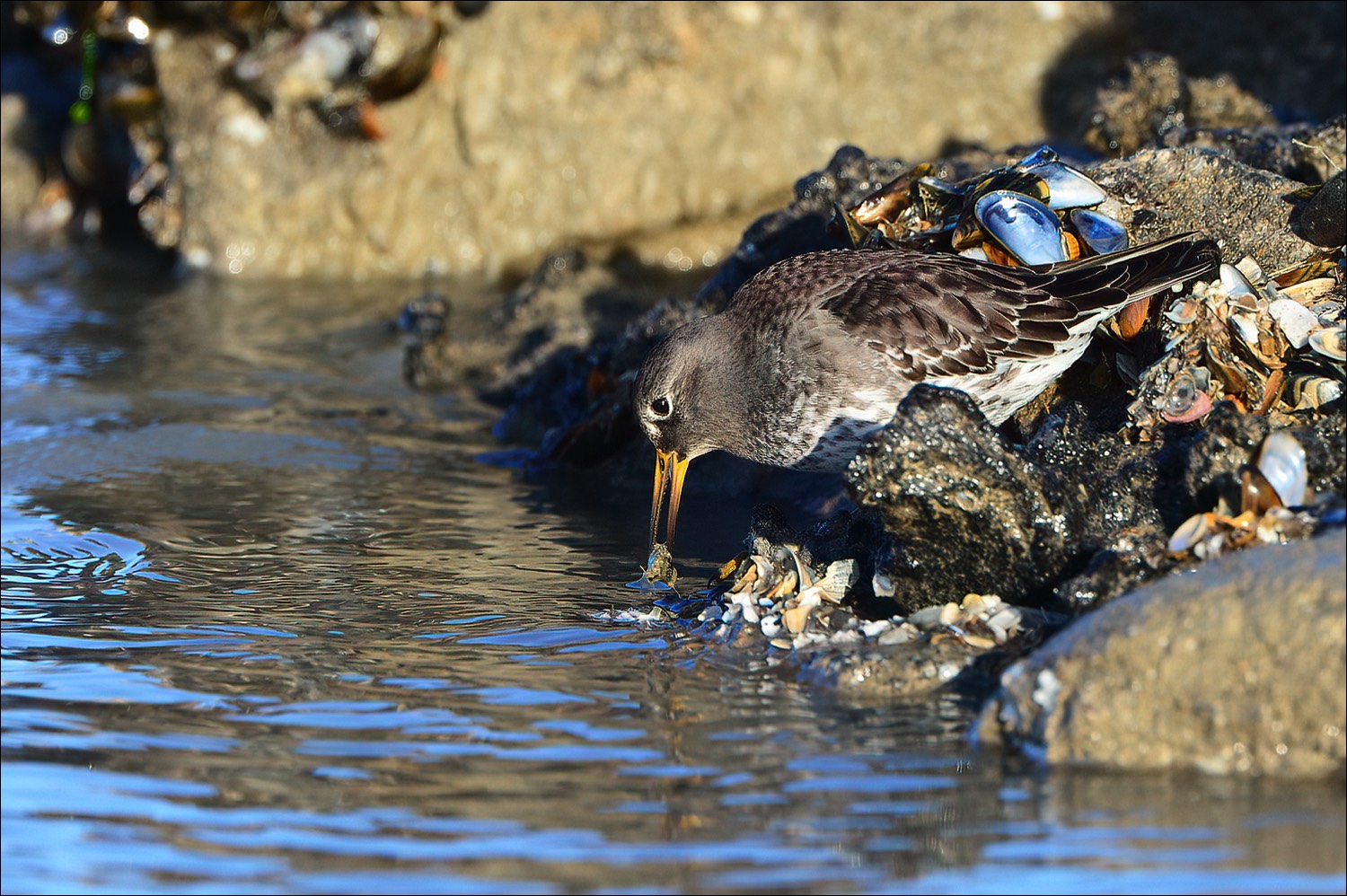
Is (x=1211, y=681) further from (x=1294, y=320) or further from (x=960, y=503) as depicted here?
(x=1294, y=320)

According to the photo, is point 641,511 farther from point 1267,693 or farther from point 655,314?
point 1267,693

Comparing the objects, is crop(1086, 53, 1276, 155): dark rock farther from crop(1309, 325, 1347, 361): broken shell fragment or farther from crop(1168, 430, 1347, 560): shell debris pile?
crop(1168, 430, 1347, 560): shell debris pile

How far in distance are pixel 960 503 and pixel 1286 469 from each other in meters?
0.98

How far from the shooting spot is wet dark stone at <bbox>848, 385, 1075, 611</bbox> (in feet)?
15.3

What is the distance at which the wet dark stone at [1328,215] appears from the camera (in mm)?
5711

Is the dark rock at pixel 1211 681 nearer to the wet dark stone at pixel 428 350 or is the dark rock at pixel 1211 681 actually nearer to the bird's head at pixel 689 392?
the bird's head at pixel 689 392

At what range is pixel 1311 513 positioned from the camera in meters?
4.45

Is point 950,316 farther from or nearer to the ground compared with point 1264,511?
farther from the ground

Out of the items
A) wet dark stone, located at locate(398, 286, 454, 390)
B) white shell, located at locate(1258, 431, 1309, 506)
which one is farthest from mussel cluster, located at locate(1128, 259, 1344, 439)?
wet dark stone, located at locate(398, 286, 454, 390)

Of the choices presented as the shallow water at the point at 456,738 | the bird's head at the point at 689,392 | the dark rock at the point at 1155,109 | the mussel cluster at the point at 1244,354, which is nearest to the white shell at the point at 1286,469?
the mussel cluster at the point at 1244,354

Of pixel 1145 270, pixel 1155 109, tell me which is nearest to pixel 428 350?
pixel 1155 109

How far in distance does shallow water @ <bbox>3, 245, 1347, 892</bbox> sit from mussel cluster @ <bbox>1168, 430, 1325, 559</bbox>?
93 cm

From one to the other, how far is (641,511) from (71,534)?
2.46 meters

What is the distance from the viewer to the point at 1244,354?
520 centimetres
